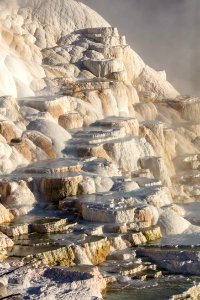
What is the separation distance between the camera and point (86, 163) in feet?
82.0

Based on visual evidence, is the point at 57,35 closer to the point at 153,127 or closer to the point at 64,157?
the point at 153,127

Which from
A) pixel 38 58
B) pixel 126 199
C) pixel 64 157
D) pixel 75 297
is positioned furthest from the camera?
pixel 38 58

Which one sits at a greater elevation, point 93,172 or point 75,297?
point 93,172

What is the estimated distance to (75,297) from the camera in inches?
658

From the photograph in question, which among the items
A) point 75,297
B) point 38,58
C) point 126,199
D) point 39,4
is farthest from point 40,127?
point 39,4

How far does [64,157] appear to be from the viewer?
85.4 ft

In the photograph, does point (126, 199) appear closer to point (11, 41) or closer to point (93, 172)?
point (93, 172)

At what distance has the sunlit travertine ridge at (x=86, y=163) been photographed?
19.1 metres

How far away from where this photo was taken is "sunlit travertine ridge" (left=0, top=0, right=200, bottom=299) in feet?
62.7

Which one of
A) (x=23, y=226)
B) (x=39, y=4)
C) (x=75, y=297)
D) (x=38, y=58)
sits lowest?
(x=75, y=297)

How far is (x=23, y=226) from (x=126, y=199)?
304 centimetres

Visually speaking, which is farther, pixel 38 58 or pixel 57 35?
pixel 57 35

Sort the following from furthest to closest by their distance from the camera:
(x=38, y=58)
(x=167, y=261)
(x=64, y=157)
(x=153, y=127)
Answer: (x=38, y=58) < (x=153, y=127) < (x=64, y=157) < (x=167, y=261)

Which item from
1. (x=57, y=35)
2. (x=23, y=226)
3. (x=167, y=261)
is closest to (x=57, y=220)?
(x=23, y=226)
